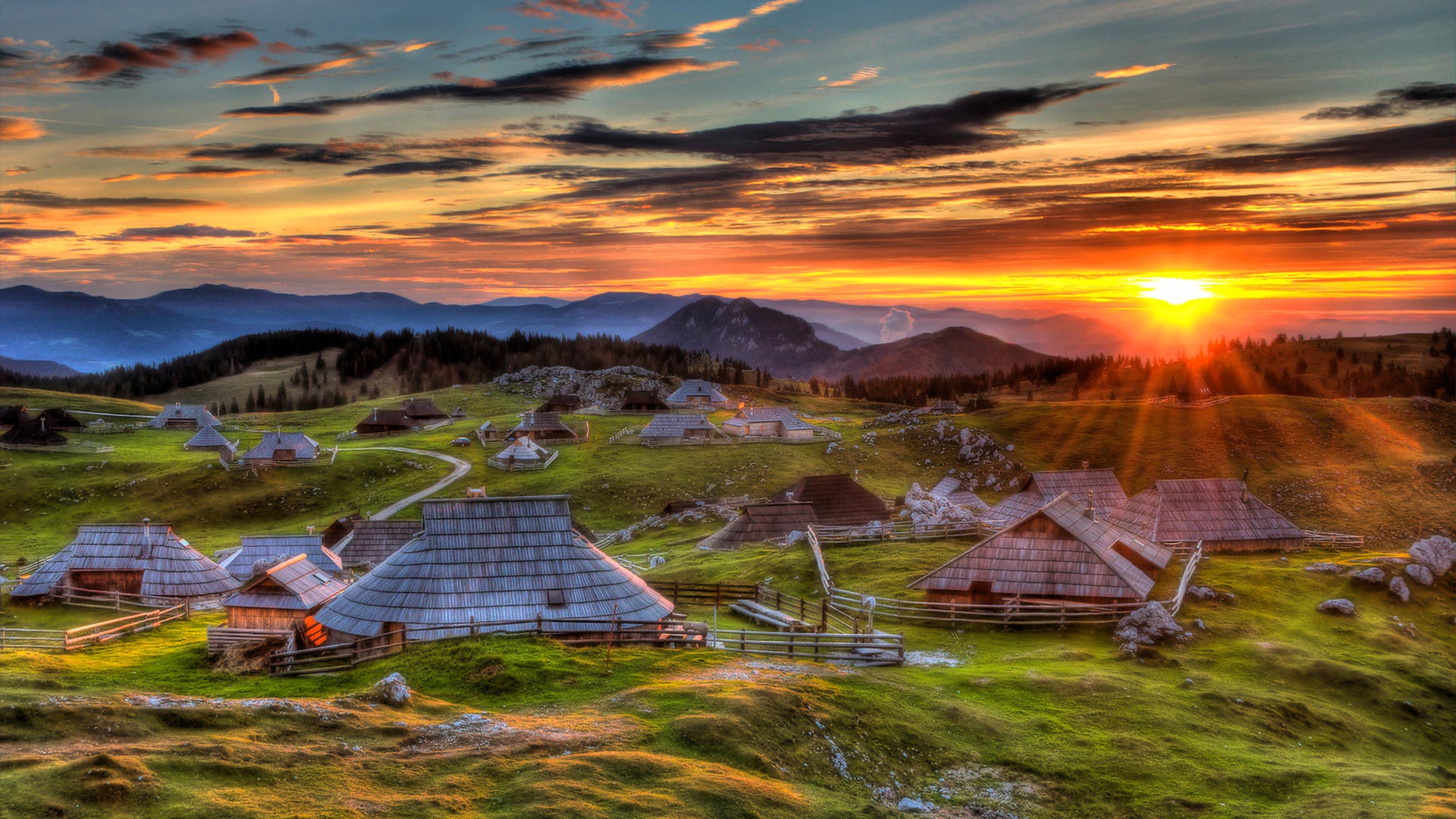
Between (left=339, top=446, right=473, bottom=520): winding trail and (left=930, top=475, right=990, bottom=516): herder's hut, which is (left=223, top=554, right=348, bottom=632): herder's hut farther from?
(left=930, top=475, right=990, bottom=516): herder's hut

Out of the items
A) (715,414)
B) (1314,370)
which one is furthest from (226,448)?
(1314,370)

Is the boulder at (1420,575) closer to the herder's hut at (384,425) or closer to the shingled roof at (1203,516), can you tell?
the shingled roof at (1203,516)

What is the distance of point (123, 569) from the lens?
47750 millimetres

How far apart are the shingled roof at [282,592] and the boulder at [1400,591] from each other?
152 feet

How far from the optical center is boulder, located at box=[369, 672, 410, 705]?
2155 centimetres

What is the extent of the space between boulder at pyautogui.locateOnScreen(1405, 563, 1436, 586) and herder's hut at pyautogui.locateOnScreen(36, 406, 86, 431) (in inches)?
4754

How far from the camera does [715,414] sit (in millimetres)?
128125

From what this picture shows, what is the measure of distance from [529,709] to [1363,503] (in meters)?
70.2

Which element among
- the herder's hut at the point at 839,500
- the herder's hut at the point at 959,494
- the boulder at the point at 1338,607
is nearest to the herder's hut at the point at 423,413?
the herder's hut at the point at 959,494

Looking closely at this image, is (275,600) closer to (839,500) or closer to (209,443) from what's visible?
(839,500)

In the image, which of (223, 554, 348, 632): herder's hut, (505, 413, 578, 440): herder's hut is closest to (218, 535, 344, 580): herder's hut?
(223, 554, 348, 632): herder's hut

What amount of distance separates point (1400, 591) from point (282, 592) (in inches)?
1876

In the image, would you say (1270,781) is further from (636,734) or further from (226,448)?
(226,448)

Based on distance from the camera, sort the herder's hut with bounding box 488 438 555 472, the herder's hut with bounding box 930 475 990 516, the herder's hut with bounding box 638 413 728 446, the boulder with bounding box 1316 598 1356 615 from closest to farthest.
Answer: the boulder with bounding box 1316 598 1356 615, the herder's hut with bounding box 930 475 990 516, the herder's hut with bounding box 488 438 555 472, the herder's hut with bounding box 638 413 728 446
